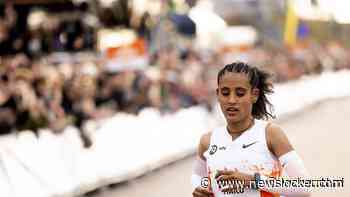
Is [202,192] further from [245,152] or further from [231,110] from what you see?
[231,110]

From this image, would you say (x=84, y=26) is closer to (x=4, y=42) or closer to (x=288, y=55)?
(x=4, y=42)

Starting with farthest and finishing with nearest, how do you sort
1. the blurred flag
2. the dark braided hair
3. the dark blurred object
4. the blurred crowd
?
the blurred flag
the dark blurred object
the blurred crowd
the dark braided hair

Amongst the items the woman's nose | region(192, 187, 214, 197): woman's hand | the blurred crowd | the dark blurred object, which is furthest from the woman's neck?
the dark blurred object

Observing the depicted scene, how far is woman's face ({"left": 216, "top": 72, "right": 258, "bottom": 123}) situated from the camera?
2857mm

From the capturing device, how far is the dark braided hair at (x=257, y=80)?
2924mm

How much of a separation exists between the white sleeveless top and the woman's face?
83 mm

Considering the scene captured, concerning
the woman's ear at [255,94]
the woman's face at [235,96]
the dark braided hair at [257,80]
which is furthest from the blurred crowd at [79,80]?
the woman's face at [235,96]

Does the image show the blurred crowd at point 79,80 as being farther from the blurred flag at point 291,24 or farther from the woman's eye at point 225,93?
the woman's eye at point 225,93

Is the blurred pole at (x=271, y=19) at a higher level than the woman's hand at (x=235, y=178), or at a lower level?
higher

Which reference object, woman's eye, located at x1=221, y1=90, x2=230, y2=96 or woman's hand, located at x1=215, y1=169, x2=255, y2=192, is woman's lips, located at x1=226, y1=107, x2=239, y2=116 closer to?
woman's eye, located at x1=221, y1=90, x2=230, y2=96

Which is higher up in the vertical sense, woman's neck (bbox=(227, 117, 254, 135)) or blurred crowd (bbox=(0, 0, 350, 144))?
woman's neck (bbox=(227, 117, 254, 135))

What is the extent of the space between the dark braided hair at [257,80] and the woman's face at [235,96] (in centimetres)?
3

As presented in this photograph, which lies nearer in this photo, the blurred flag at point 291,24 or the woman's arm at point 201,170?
the woman's arm at point 201,170

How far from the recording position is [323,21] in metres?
14.3
